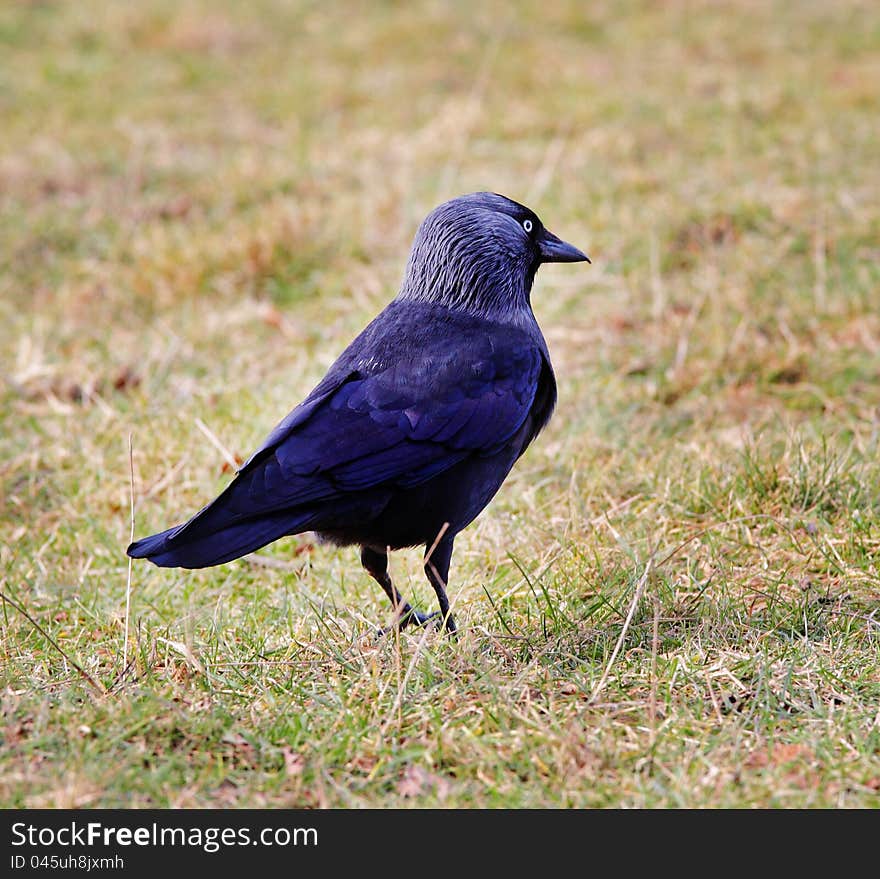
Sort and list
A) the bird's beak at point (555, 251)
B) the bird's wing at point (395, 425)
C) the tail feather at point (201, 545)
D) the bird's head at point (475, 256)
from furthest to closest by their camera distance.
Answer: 1. the bird's beak at point (555, 251)
2. the bird's head at point (475, 256)
3. the bird's wing at point (395, 425)
4. the tail feather at point (201, 545)

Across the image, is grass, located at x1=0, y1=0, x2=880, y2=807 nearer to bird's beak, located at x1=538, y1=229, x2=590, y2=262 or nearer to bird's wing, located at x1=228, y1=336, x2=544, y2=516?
bird's wing, located at x1=228, y1=336, x2=544, y2=516

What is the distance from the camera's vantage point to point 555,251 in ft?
13.6

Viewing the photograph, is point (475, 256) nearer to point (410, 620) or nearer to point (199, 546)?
point (410, 620)

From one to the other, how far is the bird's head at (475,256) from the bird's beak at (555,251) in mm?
24

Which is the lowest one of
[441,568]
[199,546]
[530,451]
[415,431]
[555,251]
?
[530,451]

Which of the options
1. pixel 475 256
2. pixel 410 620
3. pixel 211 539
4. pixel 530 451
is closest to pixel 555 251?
pixel 475 256

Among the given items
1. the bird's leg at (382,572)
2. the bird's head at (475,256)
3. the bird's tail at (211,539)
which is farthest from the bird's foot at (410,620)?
the bird's head at (475,256)

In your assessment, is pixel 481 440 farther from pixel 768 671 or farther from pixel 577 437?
pixel 577 437

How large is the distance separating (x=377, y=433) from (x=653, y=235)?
310cm

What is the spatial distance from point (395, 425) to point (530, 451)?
1.48 m

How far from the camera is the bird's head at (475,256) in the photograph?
390cm

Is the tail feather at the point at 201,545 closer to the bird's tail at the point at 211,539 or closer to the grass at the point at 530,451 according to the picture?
the bird's tail at the point at 211,539

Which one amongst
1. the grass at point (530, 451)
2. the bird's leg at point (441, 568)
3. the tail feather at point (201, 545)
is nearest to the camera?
the grass at point (530, 451)

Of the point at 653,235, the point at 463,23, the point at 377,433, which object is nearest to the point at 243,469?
the point at 377,433
